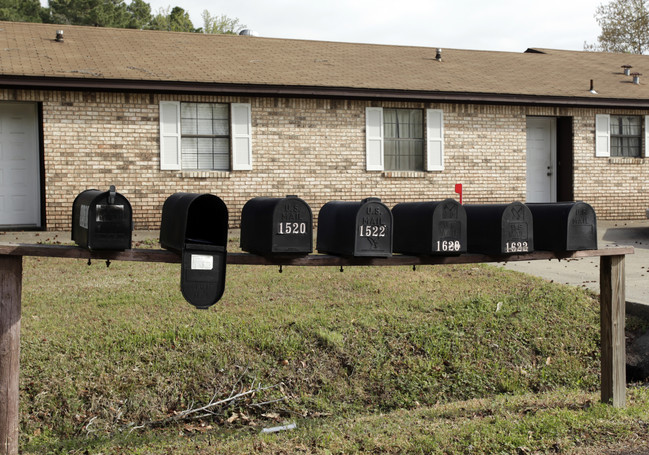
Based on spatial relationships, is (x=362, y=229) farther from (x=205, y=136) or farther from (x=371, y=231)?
(x=205, y=136)

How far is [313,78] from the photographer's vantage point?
14.9m

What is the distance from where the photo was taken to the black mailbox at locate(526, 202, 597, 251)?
16.7 ft

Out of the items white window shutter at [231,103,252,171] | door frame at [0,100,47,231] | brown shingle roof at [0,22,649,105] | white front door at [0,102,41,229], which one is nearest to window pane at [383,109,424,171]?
brown shingle roof at [0,22,649,105]

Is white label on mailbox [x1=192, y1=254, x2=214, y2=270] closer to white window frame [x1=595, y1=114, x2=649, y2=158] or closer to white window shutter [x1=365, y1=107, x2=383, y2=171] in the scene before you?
white window shutter [x1=365, y1=107, x2=383, y2=171]

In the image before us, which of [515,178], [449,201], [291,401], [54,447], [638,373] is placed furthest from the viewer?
[515,178]

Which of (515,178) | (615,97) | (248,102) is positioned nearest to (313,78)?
(248,102)

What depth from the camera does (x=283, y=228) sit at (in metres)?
4.49

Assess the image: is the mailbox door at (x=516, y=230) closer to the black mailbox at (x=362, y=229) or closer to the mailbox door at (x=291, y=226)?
the black mailbox at (x=362, y=229)

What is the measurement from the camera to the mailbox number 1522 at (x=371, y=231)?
15.2 feet

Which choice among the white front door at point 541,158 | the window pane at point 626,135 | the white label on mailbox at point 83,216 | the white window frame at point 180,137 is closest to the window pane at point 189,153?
the white window frame at point 180,137

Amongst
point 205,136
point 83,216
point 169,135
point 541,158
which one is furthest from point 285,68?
point 83,216

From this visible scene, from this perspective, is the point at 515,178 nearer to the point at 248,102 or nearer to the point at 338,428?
the point at 248,102

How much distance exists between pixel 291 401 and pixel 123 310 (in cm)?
230

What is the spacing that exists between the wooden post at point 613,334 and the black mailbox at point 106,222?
11.6 feet
